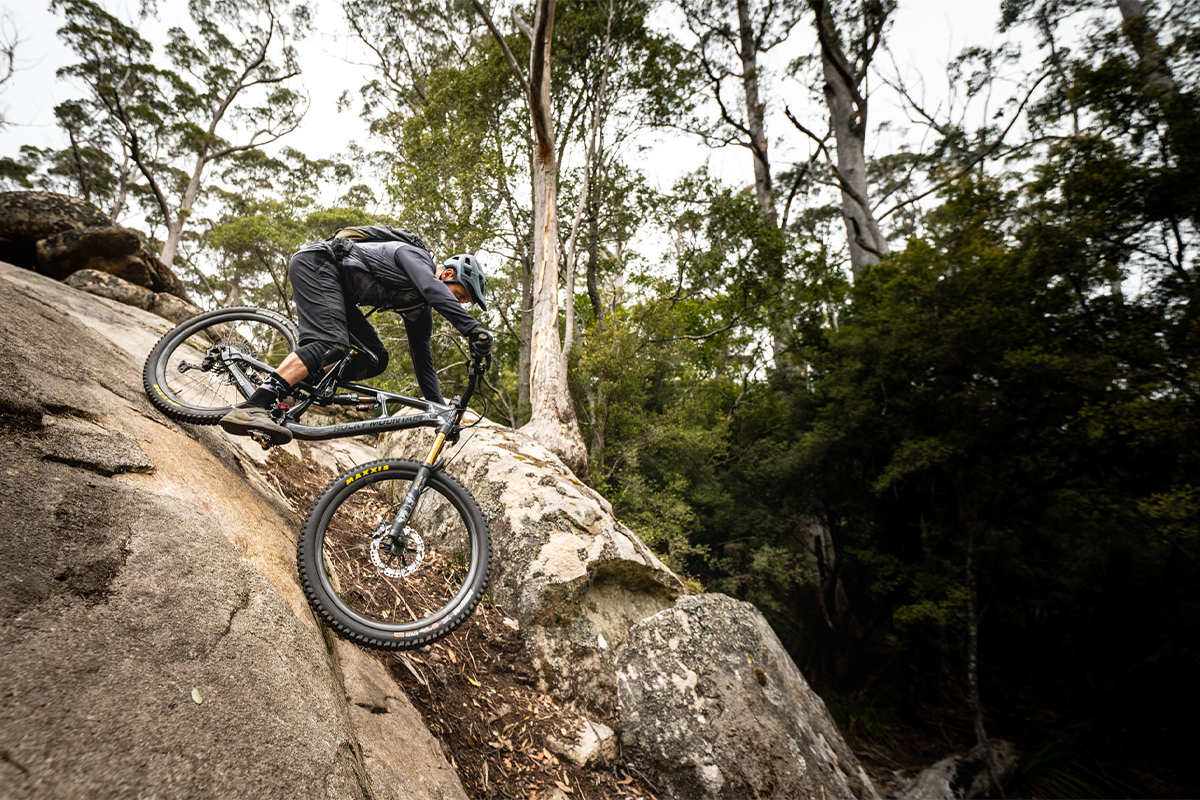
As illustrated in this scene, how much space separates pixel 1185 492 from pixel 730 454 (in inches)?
371

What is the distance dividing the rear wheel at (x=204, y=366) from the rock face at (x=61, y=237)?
4.00 metres

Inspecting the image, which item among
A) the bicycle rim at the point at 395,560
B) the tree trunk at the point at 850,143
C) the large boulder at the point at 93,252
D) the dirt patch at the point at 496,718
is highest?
the tree trunk at the point at 850,143

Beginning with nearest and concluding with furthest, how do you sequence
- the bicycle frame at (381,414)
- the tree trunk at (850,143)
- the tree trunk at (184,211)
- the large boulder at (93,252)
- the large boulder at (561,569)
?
the bicycle frame at (381,414) → the large boulder at (561,569) → the large boulder at (93,252) → the tree trunk at (850,143) → the tree trunk at (184,211)

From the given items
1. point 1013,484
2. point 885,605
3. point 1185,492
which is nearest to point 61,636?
point 1185,492

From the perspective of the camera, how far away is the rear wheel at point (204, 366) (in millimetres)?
2988

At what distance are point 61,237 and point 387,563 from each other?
292 inches

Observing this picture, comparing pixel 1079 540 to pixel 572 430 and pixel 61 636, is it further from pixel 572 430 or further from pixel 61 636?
pixel 61 636

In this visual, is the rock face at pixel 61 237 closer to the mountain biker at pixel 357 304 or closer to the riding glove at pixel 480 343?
Result: the mountain biker at pixel 357 304

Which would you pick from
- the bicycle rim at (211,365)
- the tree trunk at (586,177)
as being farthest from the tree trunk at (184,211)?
the bicycle rim at (211,365)

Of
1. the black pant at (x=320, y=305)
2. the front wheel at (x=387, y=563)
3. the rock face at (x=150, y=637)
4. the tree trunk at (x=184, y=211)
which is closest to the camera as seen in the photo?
the rock face at (x=150, y=637)

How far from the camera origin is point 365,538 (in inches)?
146

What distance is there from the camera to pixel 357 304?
317cm

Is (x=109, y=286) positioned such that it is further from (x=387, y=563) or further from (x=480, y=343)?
(x=480, y=343)

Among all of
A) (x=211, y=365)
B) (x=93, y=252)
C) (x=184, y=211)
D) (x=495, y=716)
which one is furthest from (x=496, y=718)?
(x=184, y=211)
